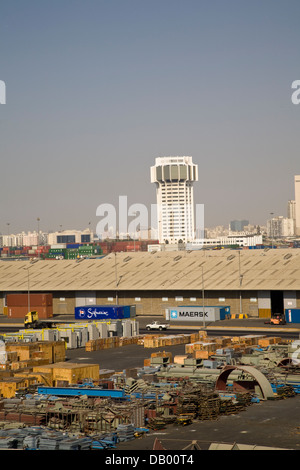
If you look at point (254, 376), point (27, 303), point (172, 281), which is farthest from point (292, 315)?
point (254, 376)

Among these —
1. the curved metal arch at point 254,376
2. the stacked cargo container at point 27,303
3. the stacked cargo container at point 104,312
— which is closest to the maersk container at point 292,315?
the stacked cargo container at point 104,312

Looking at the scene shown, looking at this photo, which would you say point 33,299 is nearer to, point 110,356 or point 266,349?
point 110,356

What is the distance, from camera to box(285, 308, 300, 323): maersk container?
76.6 m

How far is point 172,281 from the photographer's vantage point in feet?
289

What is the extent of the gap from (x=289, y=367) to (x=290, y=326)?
1133 inches

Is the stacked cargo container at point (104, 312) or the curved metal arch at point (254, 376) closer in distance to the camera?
the curved metal arch at point (254, 376)

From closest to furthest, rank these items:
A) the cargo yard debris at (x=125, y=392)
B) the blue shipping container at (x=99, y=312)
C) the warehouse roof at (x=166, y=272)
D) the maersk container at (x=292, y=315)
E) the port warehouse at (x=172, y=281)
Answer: the cargo yard debris at (x=125, y=392), the maersk container at (x=292, y=315), the blue shipping container at (x=99, y=312), the port warehouse at (x=172, y=281), the warehouse roof at (x=166, y=272)

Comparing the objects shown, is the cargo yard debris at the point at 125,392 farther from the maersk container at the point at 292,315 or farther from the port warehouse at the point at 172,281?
the port warehouse at the point at 172,281

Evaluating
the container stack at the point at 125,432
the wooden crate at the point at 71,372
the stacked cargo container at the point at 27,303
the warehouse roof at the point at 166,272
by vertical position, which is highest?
the warehouse roof at the point at 166,272

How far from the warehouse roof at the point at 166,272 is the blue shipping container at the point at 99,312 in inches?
229

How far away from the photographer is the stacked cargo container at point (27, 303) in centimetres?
9012

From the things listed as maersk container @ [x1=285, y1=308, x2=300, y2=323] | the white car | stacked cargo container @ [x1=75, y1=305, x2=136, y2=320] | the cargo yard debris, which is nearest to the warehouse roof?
maersk container @ [x1=285, y1=308, x2=300, y2=323]

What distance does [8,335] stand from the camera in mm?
62906
